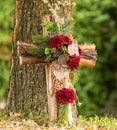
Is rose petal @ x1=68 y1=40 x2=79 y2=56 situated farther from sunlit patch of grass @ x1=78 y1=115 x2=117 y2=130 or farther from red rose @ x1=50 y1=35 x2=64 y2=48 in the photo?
sunlit patch of grass @ x1=78 y1=115 x2=117 y2=130

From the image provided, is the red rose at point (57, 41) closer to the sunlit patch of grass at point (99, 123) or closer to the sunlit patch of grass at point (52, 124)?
the sunlit patch of grass at point (52, 124)

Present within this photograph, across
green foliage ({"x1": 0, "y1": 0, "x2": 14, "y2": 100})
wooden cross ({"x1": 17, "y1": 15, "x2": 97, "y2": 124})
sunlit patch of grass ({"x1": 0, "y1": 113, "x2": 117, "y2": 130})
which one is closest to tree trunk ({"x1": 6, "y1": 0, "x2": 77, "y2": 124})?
sunlit patch of grass ({"x1": 0, "y1": 113, "x2": 117, "y2": 130})

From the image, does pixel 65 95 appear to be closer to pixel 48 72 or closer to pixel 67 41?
pixel 48 72

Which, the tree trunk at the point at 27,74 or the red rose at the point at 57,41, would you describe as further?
the tree trunk at the point at 27,74

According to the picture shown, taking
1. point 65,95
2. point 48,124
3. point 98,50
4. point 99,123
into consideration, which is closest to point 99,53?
point 98,50

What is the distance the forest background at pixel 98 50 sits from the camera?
43.1 ft

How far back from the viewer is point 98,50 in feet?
45.8

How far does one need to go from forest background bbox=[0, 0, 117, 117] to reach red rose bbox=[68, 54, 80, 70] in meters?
5.66

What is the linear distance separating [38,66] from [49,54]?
2.11ft

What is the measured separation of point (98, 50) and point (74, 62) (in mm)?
6699

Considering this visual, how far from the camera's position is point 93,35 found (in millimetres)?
13805

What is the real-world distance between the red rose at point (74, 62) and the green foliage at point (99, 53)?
19.2 feet

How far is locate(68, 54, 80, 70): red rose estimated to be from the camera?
7293mm

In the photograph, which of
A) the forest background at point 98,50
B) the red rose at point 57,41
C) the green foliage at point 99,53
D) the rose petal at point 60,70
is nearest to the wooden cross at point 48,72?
the rose petal at point 60,70
